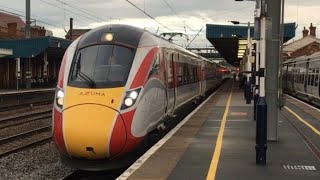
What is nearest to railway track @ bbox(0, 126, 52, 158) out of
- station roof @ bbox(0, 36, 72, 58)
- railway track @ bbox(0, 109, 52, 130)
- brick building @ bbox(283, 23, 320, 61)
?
railway track @ bbox(0, 109, 52, 130)

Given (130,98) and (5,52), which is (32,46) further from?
(130,98)

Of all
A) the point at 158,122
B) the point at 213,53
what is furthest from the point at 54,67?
the point at 213,53

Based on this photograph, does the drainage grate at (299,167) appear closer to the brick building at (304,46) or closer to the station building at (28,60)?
the station building at (28,60)

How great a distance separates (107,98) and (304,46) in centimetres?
8286

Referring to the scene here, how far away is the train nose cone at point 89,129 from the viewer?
29.0 ft

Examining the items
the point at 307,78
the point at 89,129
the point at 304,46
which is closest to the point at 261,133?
the point at 89,129

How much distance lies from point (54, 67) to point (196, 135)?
160 ft

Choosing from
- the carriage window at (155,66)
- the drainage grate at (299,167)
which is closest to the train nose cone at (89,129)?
the carriage window at (155,66)

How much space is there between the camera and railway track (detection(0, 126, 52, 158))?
1329 centimetres

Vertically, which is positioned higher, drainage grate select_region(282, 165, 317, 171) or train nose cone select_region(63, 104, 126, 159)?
train nose cone select_region(63, 104, 126, 159)

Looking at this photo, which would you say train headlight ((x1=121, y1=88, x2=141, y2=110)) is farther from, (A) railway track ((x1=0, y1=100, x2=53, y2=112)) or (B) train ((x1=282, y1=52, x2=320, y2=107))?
(A) railway track ((x1=0, y1=100, x2=53, y2=112))

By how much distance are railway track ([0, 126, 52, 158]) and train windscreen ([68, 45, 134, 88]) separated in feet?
12.0

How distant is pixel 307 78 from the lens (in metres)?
29.0

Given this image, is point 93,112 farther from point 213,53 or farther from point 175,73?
point 213,53
